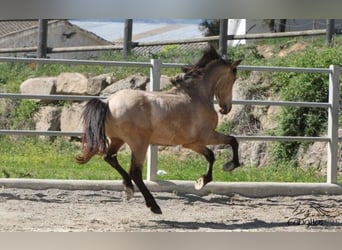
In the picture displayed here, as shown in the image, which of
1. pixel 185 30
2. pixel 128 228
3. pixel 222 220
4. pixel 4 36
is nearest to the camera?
pixel 128 228

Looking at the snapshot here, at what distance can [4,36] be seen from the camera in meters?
13.0

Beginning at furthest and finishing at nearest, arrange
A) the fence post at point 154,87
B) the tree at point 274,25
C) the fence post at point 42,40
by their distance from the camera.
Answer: the tree at point 274,25 < the fence post at point 42,40 < the fence post at point 154,87

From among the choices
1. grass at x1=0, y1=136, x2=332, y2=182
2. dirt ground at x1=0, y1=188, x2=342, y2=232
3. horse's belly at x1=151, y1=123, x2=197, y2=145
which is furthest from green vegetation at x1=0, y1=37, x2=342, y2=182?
horse's belly at x1=151, y1=123, x2=197, y2=145

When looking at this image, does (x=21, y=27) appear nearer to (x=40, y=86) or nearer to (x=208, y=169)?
(x=40, y=86)

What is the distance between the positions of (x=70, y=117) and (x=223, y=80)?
297cm

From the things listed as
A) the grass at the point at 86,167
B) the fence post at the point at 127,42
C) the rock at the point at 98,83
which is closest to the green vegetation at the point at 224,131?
the grass at the point at 86,167

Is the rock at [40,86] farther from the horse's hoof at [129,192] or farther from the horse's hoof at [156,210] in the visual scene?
the horse's hoof at [156,210]

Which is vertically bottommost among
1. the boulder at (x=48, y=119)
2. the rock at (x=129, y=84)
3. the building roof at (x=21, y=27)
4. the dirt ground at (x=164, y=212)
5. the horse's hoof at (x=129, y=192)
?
the dirt ground at (x=164, y=212)

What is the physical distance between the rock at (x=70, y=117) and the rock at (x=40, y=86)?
0.38m

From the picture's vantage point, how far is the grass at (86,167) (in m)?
6.38

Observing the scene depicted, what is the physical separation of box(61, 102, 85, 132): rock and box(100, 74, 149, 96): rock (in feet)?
1.24

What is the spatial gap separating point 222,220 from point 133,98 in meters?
0.96
